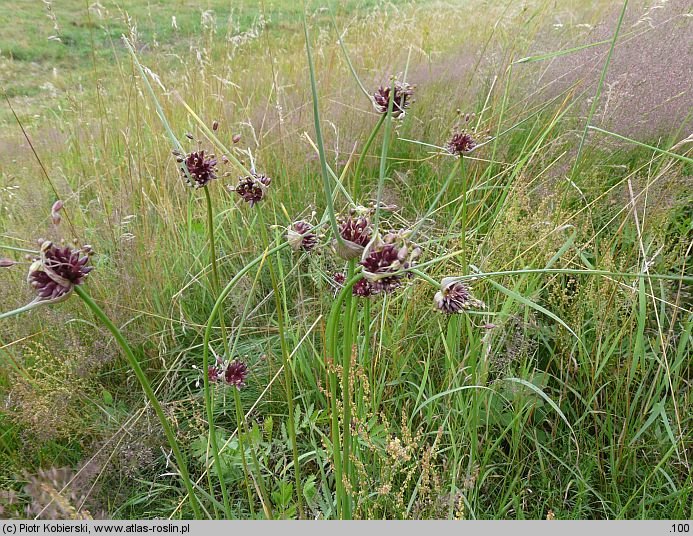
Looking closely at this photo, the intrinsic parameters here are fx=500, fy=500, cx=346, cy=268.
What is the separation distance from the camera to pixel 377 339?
4.92 feet

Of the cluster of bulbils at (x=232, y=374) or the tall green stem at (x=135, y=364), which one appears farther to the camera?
the cluster of bulbils at (x=232, y=374)

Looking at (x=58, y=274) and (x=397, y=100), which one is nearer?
(x=58, y=274)

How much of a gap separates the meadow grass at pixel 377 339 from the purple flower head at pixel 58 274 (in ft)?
0.55

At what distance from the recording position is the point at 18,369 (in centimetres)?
143

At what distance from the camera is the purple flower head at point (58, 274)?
0.53m

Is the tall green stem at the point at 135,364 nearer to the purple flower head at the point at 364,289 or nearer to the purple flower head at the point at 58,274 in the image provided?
the purple flower head at the point at 58,274

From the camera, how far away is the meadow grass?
3.53 ft

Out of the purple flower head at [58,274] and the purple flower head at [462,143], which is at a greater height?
the purple flower head at [462,143]

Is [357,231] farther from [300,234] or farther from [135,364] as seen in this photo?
[135,364]

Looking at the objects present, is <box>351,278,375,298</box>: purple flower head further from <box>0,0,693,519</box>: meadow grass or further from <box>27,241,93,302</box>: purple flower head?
<box>27,241,93,302</box>: purple flower head

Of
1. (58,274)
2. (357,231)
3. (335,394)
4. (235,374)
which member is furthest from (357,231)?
(235,374)

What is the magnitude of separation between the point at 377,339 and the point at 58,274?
1.07 metres

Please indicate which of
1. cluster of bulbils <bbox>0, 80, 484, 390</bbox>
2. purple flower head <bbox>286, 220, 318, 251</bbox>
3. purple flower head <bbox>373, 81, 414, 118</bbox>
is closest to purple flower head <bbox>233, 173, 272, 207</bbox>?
cluster of bulbils <bbox>0, 80, 484, 390</bbox>

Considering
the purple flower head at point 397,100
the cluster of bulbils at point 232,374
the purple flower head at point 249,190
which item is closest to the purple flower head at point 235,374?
the cluster of bulbils at point 232,374
